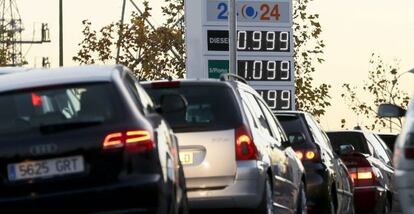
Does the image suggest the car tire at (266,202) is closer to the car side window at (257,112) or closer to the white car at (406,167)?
the car side window at (257,112)

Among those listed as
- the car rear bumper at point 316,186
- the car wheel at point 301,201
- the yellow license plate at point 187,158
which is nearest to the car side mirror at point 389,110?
the yellow license plate at point 187,158

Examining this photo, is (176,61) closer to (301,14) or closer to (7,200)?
(301,14)

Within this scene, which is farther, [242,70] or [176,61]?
[176,61]

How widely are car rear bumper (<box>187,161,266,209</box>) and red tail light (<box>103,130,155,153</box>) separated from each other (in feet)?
10.1

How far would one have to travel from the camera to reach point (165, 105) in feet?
45.2

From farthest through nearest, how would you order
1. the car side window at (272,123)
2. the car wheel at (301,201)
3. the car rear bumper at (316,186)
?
1. the car rear bumper at (316,186)
2. the car wheel at (301,201)
3. the car side window at (272,123)

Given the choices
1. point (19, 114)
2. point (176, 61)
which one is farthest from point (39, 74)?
point (176, 61)

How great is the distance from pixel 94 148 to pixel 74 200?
0.39 metres

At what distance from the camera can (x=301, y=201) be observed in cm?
1784

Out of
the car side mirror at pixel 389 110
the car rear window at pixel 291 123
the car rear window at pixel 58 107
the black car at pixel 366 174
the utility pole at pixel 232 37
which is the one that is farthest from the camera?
the utility pole at pixel 232 37

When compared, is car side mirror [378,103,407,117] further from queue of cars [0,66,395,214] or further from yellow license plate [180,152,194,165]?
yellow license plate [180,152,194,165]

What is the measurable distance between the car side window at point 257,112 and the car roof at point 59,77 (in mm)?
3019

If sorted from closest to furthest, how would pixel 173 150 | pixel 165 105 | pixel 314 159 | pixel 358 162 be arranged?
pixel 173 150
pixel 165 105
pixel 314 159
pixel 358 162

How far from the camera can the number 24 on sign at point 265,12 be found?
41.0 m
